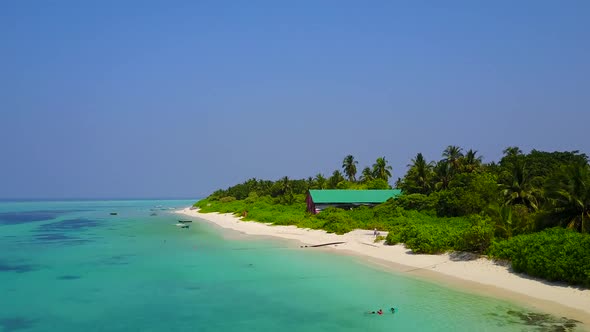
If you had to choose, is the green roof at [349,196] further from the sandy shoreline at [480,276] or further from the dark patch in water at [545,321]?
the dark patch in water at [545,321]

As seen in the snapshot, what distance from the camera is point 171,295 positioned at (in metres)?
23.5

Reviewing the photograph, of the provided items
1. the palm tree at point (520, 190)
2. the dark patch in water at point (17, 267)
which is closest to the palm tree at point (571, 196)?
the palm tree at point (520, 190)

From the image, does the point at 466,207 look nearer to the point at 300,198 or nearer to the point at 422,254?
the point at 422,254

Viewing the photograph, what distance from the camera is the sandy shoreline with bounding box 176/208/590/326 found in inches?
720

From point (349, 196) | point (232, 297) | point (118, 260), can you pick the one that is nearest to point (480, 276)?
point (232, 297)

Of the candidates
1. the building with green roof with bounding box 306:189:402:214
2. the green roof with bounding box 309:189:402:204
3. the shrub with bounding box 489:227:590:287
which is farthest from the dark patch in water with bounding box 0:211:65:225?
the shrub with bounding box 489:227:590:287

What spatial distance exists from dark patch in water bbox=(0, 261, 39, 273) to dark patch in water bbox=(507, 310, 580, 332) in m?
31.8

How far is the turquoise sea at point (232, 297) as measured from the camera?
707 inches

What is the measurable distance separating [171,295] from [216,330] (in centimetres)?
690

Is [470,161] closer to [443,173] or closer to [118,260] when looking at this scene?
[443,173]

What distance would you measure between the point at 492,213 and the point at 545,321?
1215 cm

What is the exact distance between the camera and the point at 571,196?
2447cm

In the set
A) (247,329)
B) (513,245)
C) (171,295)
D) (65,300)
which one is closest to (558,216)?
(513,245)

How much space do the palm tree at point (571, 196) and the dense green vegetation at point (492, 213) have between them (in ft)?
0.15
